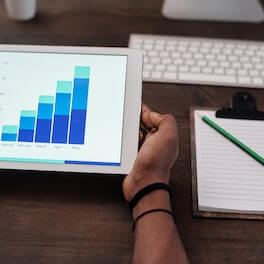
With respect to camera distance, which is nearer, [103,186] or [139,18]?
[103,186]

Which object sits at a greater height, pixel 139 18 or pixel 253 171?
pixel 139 18

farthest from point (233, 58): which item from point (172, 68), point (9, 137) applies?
point (9, 137)

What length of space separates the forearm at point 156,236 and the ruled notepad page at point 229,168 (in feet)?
0.27

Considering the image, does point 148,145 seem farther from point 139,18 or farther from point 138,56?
point 139,18

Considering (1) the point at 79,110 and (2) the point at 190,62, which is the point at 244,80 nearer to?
(2) the point at 190,62

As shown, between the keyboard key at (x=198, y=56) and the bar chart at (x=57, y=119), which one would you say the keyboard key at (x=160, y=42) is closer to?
the keyboard key at (x=198, y=56)

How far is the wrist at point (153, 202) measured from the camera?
0.59 m

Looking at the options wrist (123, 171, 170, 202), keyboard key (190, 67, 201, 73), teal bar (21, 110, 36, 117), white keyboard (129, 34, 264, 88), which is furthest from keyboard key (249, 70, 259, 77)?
teal bar (21, 110, 36, 117)

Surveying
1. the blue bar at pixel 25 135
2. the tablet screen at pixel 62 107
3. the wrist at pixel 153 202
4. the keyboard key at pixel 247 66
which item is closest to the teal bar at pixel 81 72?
the tablet screen at pixel 62 107

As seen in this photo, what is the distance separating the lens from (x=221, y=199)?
0.64m

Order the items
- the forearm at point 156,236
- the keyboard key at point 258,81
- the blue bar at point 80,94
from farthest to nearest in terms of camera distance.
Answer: the keyboard key at point 258,81 → the blue bar at point 80,94 → the forearm at point 156,236

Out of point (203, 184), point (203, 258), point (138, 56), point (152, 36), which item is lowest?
point (203, 258)

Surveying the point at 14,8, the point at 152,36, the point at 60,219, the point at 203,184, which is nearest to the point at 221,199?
the point at 203,184

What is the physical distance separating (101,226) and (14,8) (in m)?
0.53
